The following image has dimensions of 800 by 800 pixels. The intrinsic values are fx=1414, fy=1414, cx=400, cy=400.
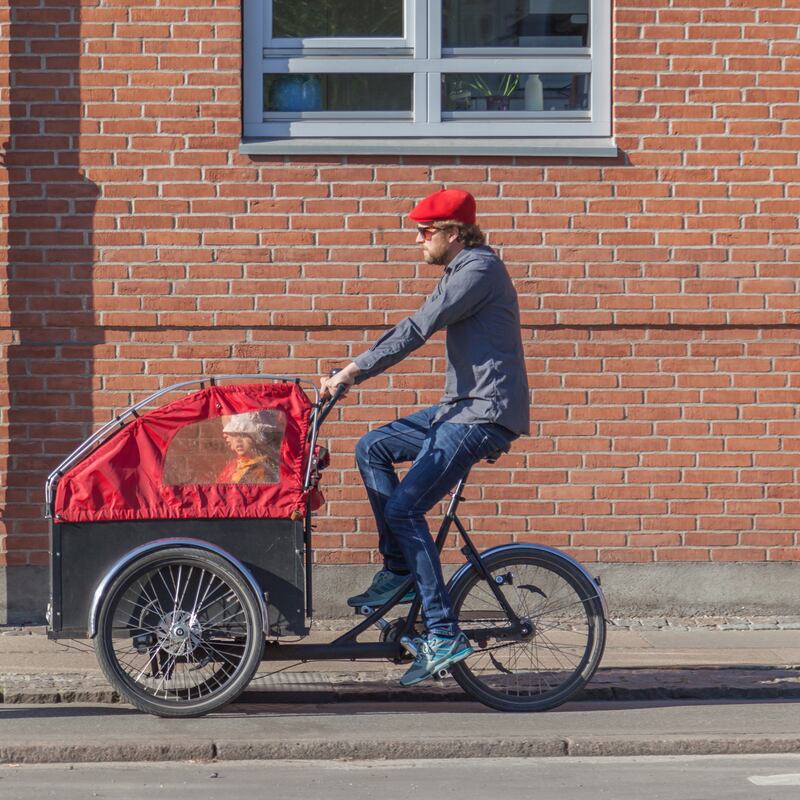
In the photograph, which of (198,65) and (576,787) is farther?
(198,65)

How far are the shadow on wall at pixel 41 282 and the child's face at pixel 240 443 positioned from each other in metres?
2.20

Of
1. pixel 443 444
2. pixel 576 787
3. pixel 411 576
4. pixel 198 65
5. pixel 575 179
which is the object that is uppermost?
pixel 198 65

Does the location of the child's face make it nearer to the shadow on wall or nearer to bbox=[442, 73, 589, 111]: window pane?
the shadow on wall

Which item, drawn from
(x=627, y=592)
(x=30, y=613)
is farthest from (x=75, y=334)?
(x=627, y=592)

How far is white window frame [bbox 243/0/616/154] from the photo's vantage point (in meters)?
7.90

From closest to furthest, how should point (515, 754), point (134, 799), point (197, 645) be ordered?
point (134, 799) < point (515, 754) < point (197, 645)

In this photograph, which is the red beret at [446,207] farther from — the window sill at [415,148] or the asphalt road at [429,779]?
the asphalt road at [429,779]

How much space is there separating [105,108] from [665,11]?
3119 millimetres

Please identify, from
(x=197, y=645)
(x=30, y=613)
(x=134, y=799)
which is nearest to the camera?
(x=134, y=799)

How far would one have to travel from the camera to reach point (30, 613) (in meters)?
7.68

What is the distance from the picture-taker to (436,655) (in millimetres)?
5723

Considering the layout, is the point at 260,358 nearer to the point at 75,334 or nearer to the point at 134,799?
the point at 75,334

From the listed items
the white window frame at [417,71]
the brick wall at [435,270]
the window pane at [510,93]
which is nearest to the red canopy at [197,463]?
the brick wall at [435,270]

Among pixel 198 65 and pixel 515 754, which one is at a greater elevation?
pixel 198 65
